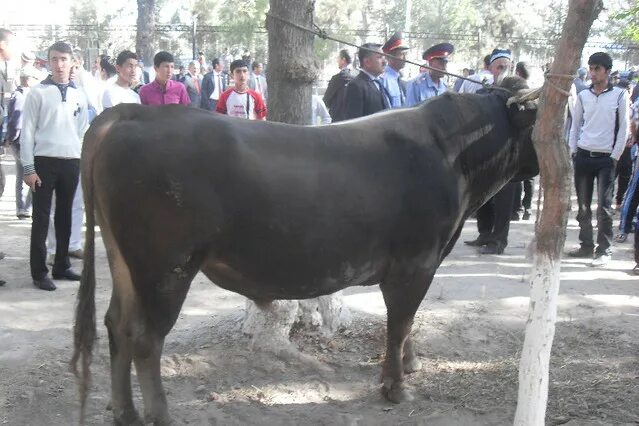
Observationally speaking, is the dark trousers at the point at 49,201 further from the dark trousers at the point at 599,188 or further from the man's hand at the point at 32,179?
the dark trousers at the point at 599,188

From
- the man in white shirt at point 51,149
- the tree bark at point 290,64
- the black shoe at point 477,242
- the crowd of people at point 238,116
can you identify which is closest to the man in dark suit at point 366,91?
the crowd of people at point 238,116

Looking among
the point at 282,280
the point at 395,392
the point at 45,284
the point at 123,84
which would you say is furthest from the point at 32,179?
the point at 395,392

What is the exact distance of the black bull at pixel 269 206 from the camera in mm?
3342

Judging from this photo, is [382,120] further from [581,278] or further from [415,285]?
[581,278]

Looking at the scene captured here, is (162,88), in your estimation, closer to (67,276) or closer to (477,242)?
(67,276)

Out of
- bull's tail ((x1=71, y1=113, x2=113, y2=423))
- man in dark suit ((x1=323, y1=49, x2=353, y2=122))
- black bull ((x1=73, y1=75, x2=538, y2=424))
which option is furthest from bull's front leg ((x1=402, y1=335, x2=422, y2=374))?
man in dark suit ((x1=323, y1=49, x2=353, y2=122))

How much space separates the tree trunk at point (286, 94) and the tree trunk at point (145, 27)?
57.8ft

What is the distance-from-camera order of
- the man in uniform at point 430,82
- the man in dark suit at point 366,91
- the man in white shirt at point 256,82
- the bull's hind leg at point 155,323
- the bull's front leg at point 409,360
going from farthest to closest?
the man in white shirt at point 256,82 < the man in uniform at point 430,82 < the man in dark suit at point 366,91 < the bull's front leg at point 409,360 < the bull's hind leg at point 155,323

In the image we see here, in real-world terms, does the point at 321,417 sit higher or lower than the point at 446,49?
lower

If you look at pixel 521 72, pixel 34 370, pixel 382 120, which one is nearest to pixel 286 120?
pixel 382 120

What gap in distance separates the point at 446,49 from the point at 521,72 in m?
1.03

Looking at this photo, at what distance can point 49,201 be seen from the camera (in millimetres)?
6297

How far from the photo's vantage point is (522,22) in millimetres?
47969

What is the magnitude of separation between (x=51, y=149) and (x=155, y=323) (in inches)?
134
